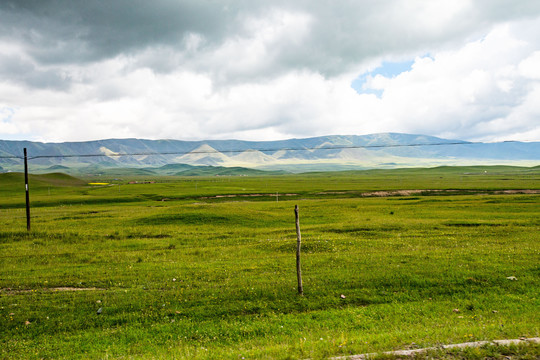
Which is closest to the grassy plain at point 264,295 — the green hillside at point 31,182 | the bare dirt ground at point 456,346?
the bare dirt ground at point 456,346

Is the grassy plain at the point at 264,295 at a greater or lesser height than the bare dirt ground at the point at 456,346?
lesser

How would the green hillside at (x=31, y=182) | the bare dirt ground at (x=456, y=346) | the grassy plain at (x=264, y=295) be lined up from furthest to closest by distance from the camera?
the green hillside at (x=31, y=182) < the grassy plain at (x=264, y=295) < the bare dirt ground at (x=456, y=346)

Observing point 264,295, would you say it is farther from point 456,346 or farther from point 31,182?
point 31,182

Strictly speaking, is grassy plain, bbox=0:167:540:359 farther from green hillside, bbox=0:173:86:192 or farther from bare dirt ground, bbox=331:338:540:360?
green hillside, bbox=0:173:86:192

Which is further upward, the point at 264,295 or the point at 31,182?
the point at 31,182

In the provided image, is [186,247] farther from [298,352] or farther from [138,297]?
A: [298,352]

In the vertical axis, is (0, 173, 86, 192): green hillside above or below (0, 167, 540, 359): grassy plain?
above

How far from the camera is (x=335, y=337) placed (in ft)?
36.2

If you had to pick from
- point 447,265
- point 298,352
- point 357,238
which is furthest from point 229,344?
point 357,238

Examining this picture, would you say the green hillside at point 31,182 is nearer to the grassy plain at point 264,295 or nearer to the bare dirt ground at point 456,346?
the grassy plain at point 264,295

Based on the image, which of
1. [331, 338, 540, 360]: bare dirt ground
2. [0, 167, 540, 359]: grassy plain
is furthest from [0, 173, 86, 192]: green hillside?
[331, 338, 540, 360]: bare dirt ground

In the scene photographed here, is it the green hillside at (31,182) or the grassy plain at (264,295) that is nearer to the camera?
the grassy plain at (264,295)

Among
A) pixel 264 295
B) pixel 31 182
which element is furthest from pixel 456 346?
pixel 31 182

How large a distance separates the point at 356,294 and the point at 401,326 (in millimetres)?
3403
